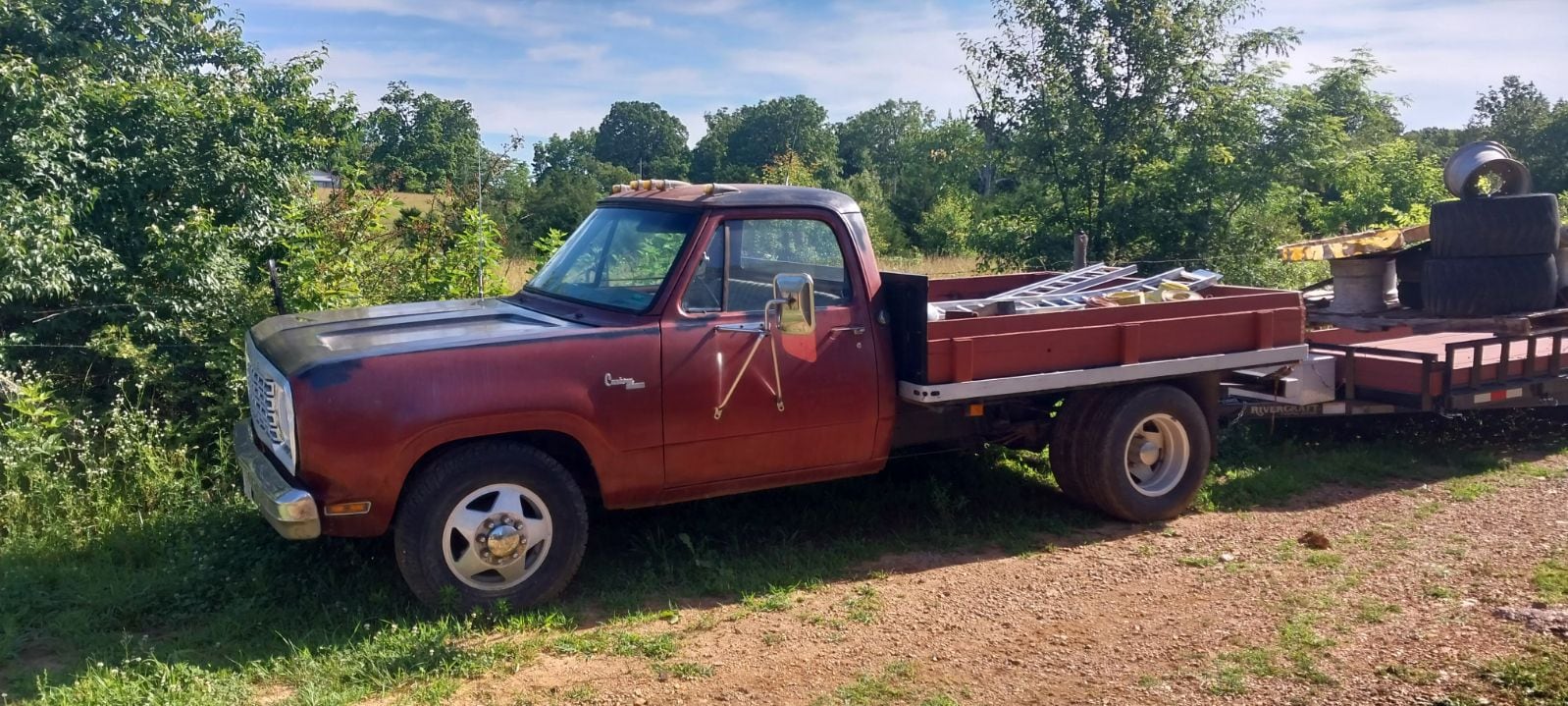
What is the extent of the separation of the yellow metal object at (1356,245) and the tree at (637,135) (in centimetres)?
4943

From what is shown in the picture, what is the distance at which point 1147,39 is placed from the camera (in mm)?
12852

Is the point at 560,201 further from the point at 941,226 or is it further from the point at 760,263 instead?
the point at 760,263

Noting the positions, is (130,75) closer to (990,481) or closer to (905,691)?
(990,481)

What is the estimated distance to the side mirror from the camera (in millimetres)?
4953

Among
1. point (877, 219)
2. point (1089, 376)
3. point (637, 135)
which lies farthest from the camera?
point (637, 135)

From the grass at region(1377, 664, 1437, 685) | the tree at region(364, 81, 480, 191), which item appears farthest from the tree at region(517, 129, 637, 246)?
the grass at region(1377, 664, 1437, 685)

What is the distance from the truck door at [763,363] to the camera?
5.28 meters

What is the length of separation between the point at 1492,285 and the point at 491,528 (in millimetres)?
7955

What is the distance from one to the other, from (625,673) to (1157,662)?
7.16 ft

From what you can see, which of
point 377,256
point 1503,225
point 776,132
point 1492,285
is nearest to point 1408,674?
point 1492,285

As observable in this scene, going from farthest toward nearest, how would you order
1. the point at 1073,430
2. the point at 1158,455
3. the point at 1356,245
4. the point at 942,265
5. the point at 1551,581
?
the point at 942,265, the point at 1356,245, the point at 1158,455, the point at 1073,430, the point at 1551,581

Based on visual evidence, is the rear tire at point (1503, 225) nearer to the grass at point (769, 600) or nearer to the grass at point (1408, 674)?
the grass at point (1408, 674)

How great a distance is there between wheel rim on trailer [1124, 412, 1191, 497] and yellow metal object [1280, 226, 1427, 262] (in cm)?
383

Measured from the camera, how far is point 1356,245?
380 inches
